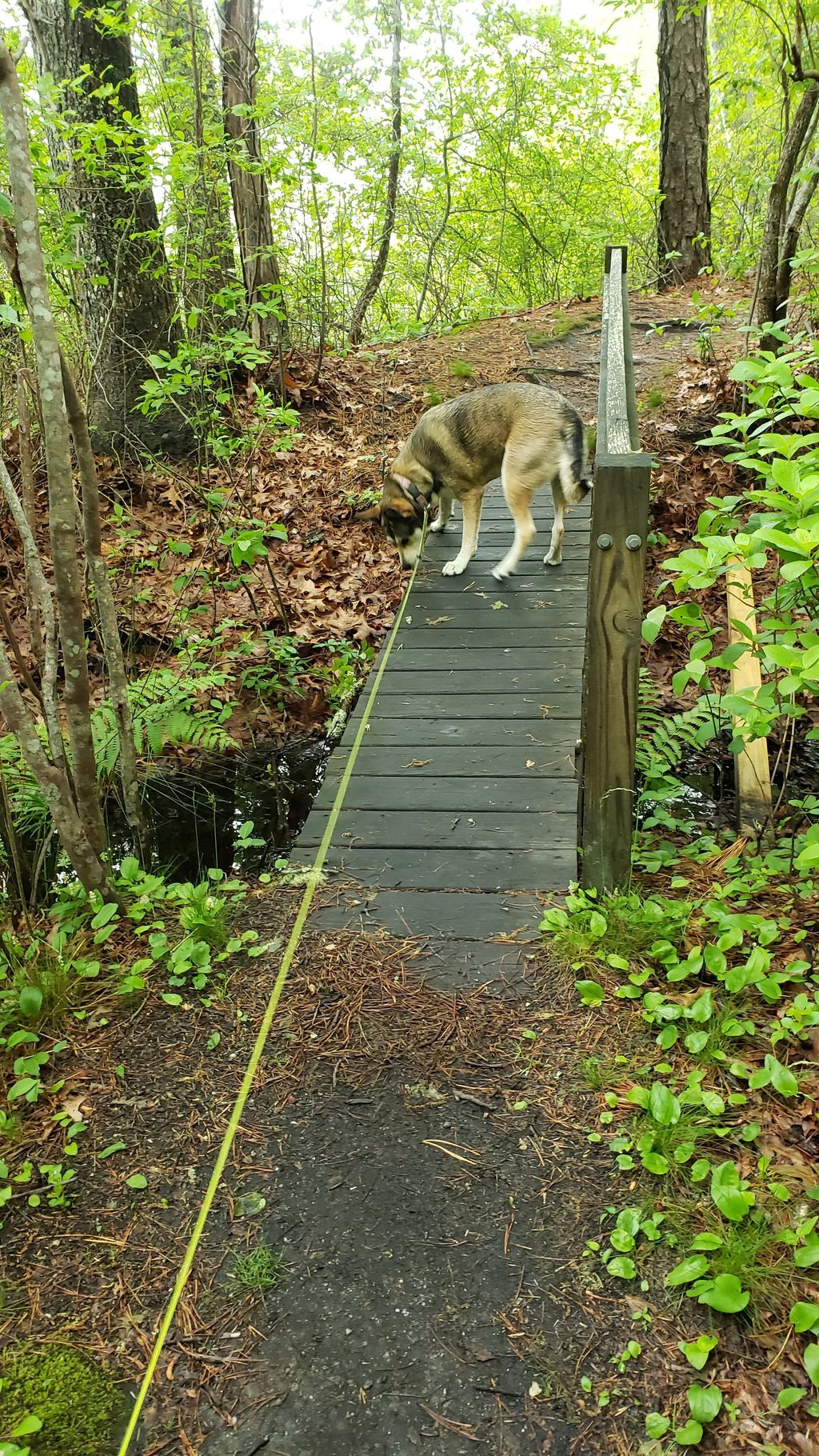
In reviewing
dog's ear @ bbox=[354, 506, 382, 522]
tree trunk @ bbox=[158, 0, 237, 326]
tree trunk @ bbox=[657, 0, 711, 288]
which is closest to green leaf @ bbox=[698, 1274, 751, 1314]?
dog's ear @ bbox=[354, 506, 382, 522]

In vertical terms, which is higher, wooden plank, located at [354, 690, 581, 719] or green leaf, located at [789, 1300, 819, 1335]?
wooden plank, located at [354, 690, 581, 719]

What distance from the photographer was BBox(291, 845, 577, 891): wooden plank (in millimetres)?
3277

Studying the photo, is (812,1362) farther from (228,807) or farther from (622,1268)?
(228,807)

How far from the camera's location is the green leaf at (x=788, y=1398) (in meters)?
1.62

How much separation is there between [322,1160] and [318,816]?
1754 millimetres

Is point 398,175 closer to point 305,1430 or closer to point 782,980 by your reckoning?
point 782,980

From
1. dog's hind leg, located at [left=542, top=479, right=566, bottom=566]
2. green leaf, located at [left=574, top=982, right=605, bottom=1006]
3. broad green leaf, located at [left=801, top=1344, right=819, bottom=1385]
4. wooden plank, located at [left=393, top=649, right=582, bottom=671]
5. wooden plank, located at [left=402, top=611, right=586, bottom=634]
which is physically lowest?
broad green leaf, located at [left=801, top=1344, right=819, bottom=1385]

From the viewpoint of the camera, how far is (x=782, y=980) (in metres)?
2.47

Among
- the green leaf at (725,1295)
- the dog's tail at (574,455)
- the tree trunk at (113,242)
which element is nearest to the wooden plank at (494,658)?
the dog's tail at (574,455)

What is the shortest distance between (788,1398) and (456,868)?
1.98m

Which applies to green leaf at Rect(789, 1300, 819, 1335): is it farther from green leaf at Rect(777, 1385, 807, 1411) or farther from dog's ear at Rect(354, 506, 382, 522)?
dog's ear at Rect(354, 506, 382, 522)

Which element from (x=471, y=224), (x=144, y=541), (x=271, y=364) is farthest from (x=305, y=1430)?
(x=471, y=224)

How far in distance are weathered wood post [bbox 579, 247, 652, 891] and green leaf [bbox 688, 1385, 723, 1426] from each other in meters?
1.58

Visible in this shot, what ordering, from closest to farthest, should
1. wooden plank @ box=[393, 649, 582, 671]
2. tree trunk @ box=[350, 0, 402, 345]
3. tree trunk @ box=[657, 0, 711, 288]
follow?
wooden plank @ box=[393, 649, 582, 671] < tree trunk @ box=[657, 0, 711, 288] < tree trunk @ box=[350, 0, 402, 345]
